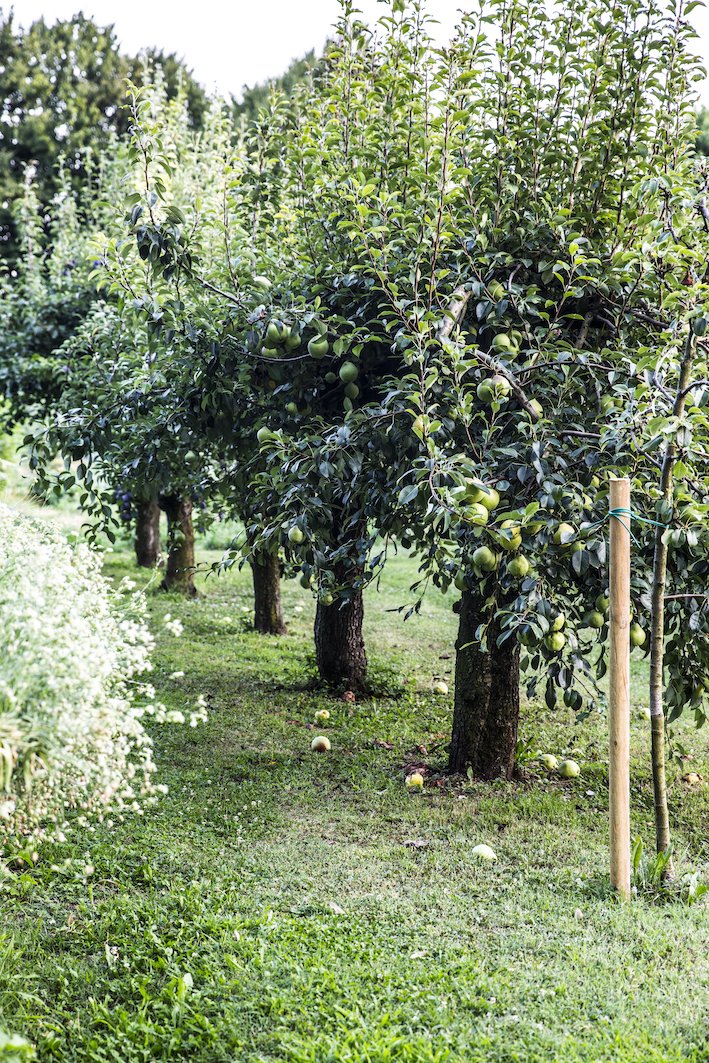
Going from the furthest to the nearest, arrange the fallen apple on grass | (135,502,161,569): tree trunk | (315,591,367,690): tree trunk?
(135,502,161,569): tree trunk, (315,591,367,690): tree trunk, the fallen apple on grass

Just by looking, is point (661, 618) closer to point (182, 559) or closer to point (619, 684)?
point (619, 684)

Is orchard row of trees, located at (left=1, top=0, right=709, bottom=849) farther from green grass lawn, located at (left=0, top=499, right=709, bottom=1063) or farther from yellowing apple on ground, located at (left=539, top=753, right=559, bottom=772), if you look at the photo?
green grass lawn, located at (left=0, top=499, right=709, bottom=1063)

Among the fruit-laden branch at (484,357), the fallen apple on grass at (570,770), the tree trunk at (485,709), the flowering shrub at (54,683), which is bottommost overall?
the fallen apple on grass at (570,770)

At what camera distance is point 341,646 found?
5.47m

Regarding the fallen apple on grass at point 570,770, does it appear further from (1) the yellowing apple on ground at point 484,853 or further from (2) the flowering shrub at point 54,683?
(2) the flowering shrub at point 54,683

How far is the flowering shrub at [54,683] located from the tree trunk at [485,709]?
7.07 ft

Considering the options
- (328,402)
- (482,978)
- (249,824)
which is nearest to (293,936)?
(482,978)

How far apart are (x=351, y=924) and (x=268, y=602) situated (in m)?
4.32

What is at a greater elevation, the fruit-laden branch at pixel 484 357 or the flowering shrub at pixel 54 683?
the fruit-laden branch at pixel 484 357

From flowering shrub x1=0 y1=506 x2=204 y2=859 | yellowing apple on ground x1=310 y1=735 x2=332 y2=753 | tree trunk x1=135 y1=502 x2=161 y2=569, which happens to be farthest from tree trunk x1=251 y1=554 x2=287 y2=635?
flowering shrub x1=0 y1=506 x2=204 y2=859

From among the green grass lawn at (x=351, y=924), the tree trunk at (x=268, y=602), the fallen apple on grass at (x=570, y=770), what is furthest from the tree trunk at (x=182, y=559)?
the fallen apple on grass at (x=570, y=770)

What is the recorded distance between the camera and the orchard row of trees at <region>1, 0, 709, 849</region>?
9.44 ft

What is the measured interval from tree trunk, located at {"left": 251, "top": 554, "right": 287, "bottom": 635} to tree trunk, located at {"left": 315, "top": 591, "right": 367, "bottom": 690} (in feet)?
4.68

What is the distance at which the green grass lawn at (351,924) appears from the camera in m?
2.23
